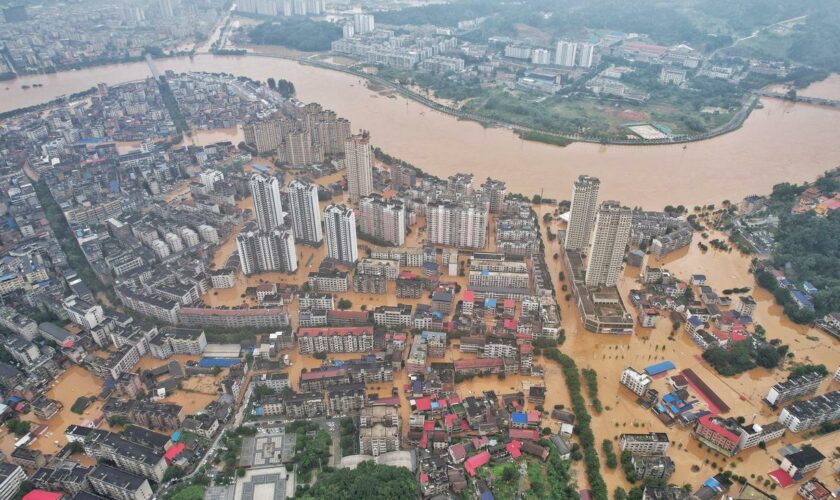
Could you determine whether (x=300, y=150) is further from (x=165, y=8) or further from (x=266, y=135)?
(x=165, y=8)

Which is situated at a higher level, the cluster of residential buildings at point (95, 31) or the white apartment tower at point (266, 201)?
the cluster of residential buildings at point (95, 31)

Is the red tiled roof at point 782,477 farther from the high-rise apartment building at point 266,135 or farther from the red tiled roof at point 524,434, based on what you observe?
the high-rise apartment building at point 266,135

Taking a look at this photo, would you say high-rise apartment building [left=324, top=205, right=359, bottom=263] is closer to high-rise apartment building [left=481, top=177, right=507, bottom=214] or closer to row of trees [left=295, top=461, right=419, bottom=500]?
high-rise apartment building [left=481, top=177, right=507, bottom=214]

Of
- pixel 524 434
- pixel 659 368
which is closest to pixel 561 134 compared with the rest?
pixel 659 368

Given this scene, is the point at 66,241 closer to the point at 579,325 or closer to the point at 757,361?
the point at 579,325

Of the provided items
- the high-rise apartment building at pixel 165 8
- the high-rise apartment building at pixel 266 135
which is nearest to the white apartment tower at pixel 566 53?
the high-rise apartment building at pixel 266 135

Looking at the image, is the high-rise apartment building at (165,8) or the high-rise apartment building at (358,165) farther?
the high-rise apartment building at (165,8)

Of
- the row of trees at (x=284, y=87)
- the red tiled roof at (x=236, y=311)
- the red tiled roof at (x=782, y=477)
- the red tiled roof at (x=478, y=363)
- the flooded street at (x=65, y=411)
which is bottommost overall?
the flooded street at (x=65, y=411)
